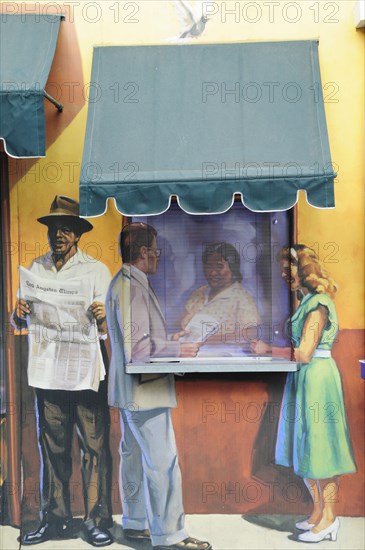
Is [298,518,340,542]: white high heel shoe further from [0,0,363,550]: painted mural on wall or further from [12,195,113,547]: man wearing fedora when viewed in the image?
[12,195,113,547]: man wearing fedora

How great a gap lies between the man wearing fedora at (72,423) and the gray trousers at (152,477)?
0.18 meters

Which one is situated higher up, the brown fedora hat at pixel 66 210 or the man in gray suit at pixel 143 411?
the brown fedora hat at pixel 66 210

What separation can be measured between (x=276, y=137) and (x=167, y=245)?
1.46 metres

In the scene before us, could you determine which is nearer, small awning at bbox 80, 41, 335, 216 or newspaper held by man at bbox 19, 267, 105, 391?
small awning at bbox 80, 41, 335, 216

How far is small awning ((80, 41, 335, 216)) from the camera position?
5.49 meters

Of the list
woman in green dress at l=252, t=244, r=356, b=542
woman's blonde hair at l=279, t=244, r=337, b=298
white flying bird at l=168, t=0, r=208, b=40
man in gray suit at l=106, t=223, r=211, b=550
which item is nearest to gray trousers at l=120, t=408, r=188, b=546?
man in gray suit at l=106, t=223, r=211, b=550

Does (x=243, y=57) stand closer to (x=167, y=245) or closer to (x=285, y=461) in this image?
(x=167, y=245)

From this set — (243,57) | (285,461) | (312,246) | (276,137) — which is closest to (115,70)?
(243,57)

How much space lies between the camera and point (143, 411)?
6.48 metres

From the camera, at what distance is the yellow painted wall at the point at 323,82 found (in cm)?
643

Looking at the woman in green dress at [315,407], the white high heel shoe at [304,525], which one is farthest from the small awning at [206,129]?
the white high heel shoe at [304,525]

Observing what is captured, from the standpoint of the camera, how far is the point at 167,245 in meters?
6.53

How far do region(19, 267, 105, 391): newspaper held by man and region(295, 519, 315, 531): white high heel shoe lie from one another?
2263 millimetres

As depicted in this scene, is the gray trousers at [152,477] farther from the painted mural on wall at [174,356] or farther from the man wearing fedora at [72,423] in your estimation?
the man wearing fedora at [72,423]
